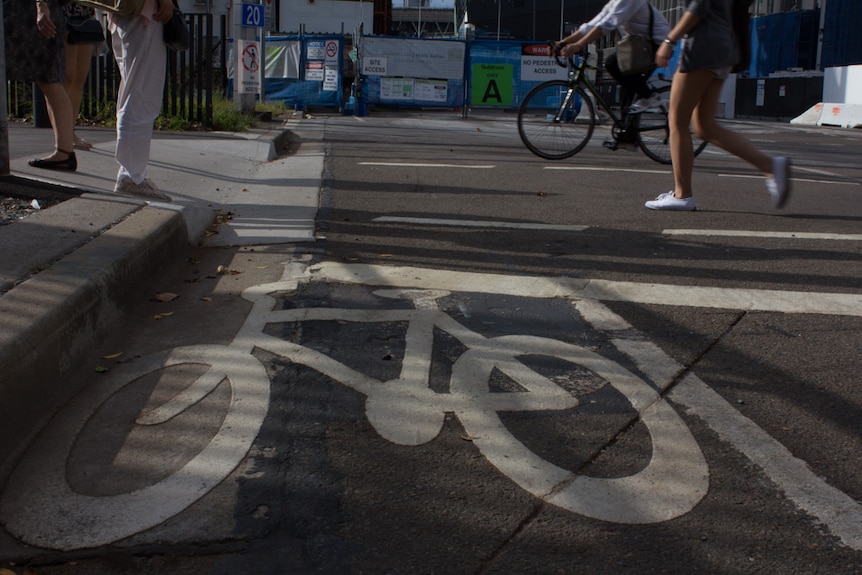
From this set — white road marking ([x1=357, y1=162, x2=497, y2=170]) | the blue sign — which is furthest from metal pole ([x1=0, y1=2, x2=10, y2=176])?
the blue sign

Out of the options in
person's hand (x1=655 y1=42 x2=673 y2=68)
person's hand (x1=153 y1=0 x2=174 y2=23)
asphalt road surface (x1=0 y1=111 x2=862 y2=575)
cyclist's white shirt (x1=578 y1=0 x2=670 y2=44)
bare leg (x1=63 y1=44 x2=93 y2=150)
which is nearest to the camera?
asphalt road surface (x1=0 y1=111 x2=862 y2=575)

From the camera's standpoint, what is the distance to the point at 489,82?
22.0m

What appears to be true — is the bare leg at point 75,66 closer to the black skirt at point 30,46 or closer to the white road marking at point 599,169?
the black skirt at point 30,46

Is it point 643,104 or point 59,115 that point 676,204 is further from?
point 59,115

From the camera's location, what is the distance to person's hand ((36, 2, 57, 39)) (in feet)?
19.3

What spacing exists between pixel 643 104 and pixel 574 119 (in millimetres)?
792

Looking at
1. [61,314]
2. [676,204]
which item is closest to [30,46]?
[61,314]

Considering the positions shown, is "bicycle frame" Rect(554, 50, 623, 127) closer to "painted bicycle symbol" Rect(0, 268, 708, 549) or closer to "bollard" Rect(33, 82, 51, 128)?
"painted bicycle symbol" Rect(0, 268, 708, 549)

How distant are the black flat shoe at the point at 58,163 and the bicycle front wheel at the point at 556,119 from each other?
4.06 metres

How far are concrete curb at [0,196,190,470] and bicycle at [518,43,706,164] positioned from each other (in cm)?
510

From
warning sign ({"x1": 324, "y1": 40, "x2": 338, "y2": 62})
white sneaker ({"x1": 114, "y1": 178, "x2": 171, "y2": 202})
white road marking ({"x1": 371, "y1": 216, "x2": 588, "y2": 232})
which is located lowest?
white road marking ({"x1": 371, "y1": 216, "x2": 588, "y2": 232})

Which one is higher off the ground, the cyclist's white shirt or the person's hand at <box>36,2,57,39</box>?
the cyclist's white shirt

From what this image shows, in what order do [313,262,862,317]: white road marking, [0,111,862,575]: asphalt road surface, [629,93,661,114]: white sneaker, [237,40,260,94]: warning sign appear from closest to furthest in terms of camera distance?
[0,111,862,575]: asphalt road surface
[313,262,862,317]: white road marking
[629,93,661,114]: white sneaker
[237,40,260,94]: warning sign

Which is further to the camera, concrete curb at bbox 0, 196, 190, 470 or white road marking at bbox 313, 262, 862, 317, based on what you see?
white road marking at bbox 313, 262, 862, 317
